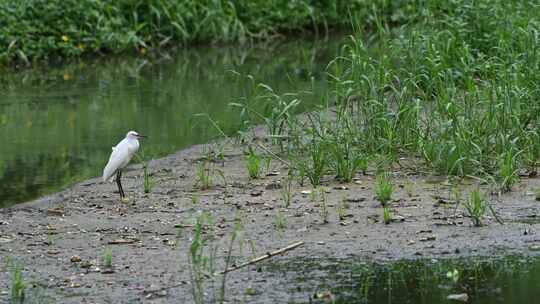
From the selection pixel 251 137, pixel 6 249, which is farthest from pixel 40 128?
pixel 6 249

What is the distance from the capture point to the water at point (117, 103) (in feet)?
31.5

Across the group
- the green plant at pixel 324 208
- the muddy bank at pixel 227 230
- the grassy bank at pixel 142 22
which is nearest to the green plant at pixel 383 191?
the muddy bank at pixel 227 230

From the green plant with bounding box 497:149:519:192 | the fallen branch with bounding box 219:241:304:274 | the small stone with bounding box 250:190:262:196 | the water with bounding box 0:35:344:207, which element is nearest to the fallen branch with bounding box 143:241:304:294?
the fallen branch with bounding box 219:241:304:274

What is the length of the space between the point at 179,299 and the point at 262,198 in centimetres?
213

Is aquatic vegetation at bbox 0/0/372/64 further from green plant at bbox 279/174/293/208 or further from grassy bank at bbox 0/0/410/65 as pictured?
green plant at bbox 279/174/293/208

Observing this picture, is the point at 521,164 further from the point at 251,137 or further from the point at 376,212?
the point at 251,137

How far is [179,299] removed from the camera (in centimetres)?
575

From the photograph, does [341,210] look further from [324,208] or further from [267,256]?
[267,256]

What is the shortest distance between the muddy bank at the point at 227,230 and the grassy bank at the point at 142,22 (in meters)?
7.28

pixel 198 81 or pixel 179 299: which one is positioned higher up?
pixel 198 81

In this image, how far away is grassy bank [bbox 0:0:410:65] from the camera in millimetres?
15438

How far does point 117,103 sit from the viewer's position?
12.4m

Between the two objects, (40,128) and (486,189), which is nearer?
(486,189)

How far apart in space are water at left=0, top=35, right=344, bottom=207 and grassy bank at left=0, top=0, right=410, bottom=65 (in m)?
0.36
